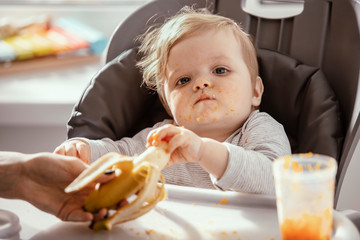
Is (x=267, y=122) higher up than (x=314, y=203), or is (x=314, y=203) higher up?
(x=314, y=203)

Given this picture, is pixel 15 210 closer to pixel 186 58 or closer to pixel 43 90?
pixel 186 58

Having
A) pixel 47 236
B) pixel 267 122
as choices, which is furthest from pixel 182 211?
pixel 267 122

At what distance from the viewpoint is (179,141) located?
1081mm

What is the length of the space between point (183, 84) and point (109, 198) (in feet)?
1.69

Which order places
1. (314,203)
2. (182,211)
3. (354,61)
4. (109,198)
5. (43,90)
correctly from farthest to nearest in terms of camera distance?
(43,90) → (354,61) → (182,211) → (109,198) → (314,203)

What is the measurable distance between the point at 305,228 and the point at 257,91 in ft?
2.18

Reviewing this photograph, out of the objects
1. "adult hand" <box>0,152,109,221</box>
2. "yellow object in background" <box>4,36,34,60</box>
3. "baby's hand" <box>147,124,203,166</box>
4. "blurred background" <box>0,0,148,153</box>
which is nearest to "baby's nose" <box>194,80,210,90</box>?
"baby's hand" <box>147,124,203,166</box>

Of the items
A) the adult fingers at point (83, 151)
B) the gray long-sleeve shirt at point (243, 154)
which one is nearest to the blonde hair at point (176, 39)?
the gray long-sleeve shirt at point (243, 154)

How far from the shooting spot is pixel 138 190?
98cm

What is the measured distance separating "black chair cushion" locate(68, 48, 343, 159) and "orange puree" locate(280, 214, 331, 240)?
51cm

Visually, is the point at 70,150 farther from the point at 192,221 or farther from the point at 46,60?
the point at 46,60

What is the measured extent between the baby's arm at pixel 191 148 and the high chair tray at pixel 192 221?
59 millimetres

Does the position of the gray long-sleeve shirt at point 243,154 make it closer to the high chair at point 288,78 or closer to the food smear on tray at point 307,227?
the high chair at point 288,78

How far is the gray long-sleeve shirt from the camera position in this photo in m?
1.17
